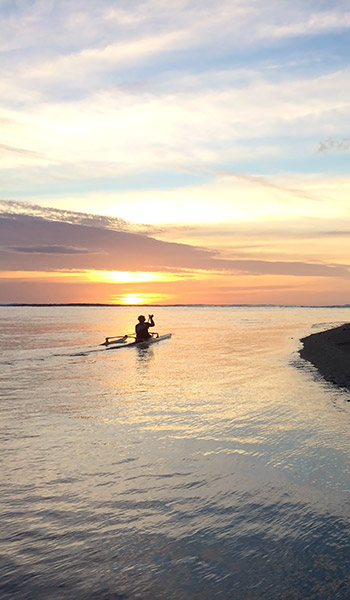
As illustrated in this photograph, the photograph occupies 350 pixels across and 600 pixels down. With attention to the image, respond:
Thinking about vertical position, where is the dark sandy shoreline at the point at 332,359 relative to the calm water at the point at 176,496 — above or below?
below

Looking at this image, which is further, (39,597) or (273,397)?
(273,397)

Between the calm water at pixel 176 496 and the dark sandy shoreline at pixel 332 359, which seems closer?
the calm water at pixel 176 496

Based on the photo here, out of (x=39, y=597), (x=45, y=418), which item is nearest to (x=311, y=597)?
(x=39, y=597)

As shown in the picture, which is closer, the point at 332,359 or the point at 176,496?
the point at 176,496

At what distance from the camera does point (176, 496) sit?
9773mm

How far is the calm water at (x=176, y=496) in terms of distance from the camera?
21.9ft

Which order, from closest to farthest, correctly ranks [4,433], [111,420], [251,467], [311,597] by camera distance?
[311,597], [251,467], [4,433], [111,420]

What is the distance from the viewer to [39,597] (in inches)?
242

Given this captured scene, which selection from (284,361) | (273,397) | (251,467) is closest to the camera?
(251,467)

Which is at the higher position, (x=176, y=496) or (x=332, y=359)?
(x=176, y=496)

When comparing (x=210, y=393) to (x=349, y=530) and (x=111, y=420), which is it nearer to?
(x=111, y=420)

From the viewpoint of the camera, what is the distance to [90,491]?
9.95 m

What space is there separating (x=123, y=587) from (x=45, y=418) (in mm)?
10962

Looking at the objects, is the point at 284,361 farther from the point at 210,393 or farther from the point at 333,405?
the point at 333,405
